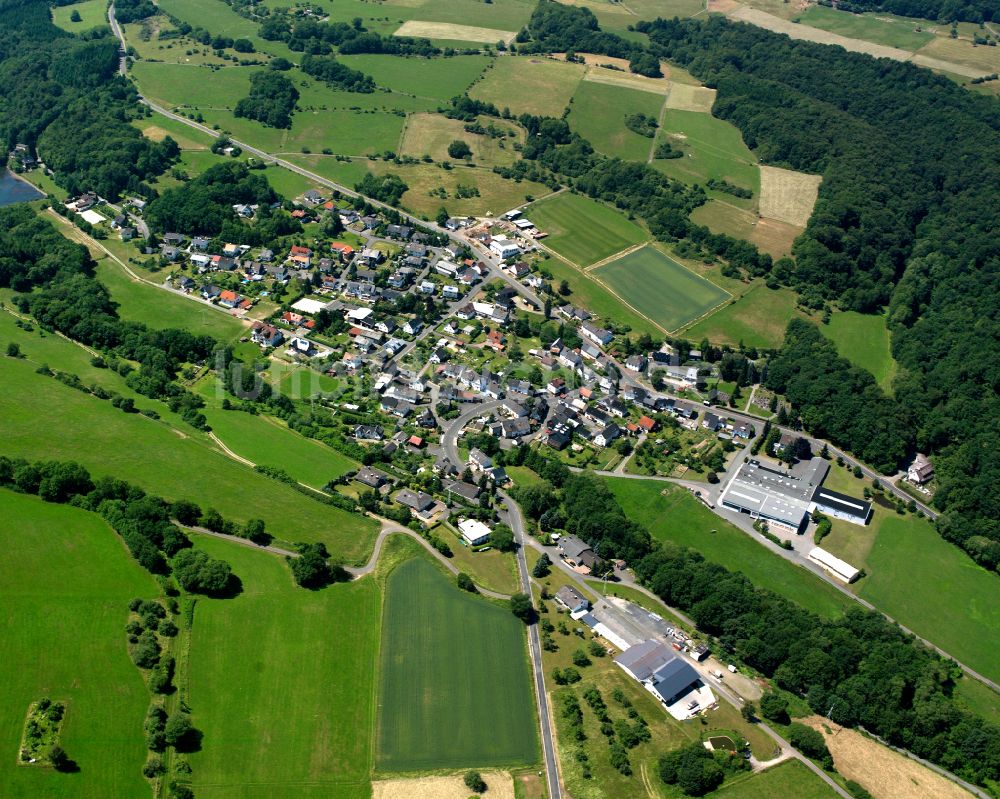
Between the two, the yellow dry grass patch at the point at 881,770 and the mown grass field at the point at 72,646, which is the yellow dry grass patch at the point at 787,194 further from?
the mown grass field at the point at 72,646

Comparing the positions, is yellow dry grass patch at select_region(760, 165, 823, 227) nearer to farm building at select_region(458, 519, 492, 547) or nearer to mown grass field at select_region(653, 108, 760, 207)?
mown grass field at select_region(653, 108, 760, 207)

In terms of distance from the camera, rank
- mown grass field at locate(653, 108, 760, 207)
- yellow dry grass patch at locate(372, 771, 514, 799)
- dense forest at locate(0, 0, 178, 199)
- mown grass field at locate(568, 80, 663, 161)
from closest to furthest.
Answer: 1. yellow dry grass patch at locate(372, 771, 514, 799)
2. dense forest at locate(0, 0, 178, 199)
3. mown grass field at locate(653, 108, 760, 207)
4. mown grass field at locate(568, 80, 663, 161)

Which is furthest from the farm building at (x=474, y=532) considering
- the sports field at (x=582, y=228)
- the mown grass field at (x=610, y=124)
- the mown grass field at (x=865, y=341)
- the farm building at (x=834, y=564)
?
the mown grass field at (x=610, y=124)

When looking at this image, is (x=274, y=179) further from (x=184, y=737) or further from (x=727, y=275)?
(x=184, y=737)

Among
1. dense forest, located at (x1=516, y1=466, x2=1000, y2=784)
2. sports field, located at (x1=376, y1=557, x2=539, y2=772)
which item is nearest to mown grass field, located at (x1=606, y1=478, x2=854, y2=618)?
dense forest, located at (x1=516, y1=466, x2=1000, y2=784)

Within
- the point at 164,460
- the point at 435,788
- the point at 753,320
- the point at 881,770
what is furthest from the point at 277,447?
the point at 753,320

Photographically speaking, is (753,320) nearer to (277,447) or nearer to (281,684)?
(277,447)

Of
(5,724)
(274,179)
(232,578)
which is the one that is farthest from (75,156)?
(5,724)
